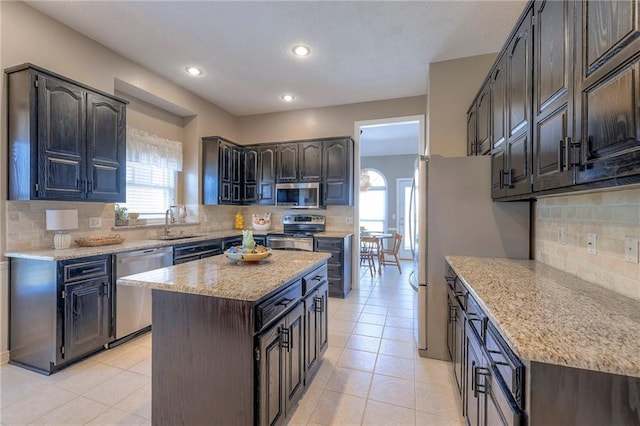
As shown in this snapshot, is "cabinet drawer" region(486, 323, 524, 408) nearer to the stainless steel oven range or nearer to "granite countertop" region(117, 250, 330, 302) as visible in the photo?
"granite countertop" region(117, 250, 330, 302)

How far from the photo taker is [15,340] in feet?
7.59

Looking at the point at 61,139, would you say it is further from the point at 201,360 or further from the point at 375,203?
the point at 375,203

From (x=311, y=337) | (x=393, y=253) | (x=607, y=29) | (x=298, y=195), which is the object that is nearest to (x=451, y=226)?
(x=311, y=337)

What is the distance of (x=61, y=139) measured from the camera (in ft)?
7.98

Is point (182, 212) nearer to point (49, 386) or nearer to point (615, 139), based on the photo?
point (49, 386)

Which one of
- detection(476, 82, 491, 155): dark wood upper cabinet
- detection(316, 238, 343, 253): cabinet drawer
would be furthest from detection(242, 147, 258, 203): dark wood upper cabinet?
detection(476, 82, 491, 155): dark wood upper cabinet

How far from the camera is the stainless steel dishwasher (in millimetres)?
2635

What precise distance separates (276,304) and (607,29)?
5.87 feet

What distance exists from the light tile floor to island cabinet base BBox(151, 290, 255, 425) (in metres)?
0.53

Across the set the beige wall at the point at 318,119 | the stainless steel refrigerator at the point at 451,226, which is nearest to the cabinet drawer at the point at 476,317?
the stainless steel refrigerator at the point at 451,226

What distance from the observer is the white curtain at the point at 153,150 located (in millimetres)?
3539

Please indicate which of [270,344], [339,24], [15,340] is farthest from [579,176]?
[15,340]

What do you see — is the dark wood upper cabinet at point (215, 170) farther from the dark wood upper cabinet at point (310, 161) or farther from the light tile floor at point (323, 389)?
the light tile floor at point (323, 389)

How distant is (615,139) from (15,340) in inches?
159
